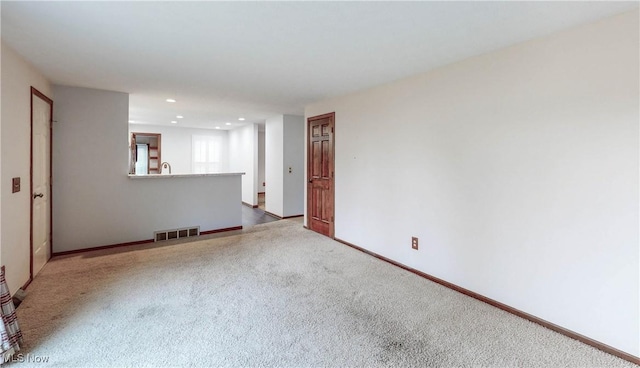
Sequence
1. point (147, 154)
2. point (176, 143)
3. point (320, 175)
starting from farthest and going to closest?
1. point (147, 154)
2. point (176, 143)
3. point (320, 175)

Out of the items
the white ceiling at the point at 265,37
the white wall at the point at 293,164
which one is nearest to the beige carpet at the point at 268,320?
the white ceiling at the point at 265,37

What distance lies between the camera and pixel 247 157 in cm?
772

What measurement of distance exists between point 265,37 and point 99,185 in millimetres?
3345

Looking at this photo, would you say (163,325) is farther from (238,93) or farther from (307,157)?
(307,157)

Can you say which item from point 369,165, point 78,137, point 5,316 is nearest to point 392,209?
point 369,165

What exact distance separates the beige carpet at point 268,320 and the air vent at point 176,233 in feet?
3.16

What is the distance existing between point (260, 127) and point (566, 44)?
6802 mm

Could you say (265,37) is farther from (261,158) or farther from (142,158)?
(142,158)

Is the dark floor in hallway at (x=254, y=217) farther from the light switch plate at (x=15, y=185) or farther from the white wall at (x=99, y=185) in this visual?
the light switch plate at (x=15, y=185)

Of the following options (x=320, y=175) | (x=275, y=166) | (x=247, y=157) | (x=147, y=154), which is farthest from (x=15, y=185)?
(x=147, y=154)

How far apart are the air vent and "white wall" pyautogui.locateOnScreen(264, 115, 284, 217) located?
1789 millimetres

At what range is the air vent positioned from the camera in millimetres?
4430

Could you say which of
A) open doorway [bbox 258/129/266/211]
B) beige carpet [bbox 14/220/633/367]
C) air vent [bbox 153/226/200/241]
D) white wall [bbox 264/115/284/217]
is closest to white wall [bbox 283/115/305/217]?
white wall [bbox 264/115/284/217]

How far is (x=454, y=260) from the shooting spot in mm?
2816
